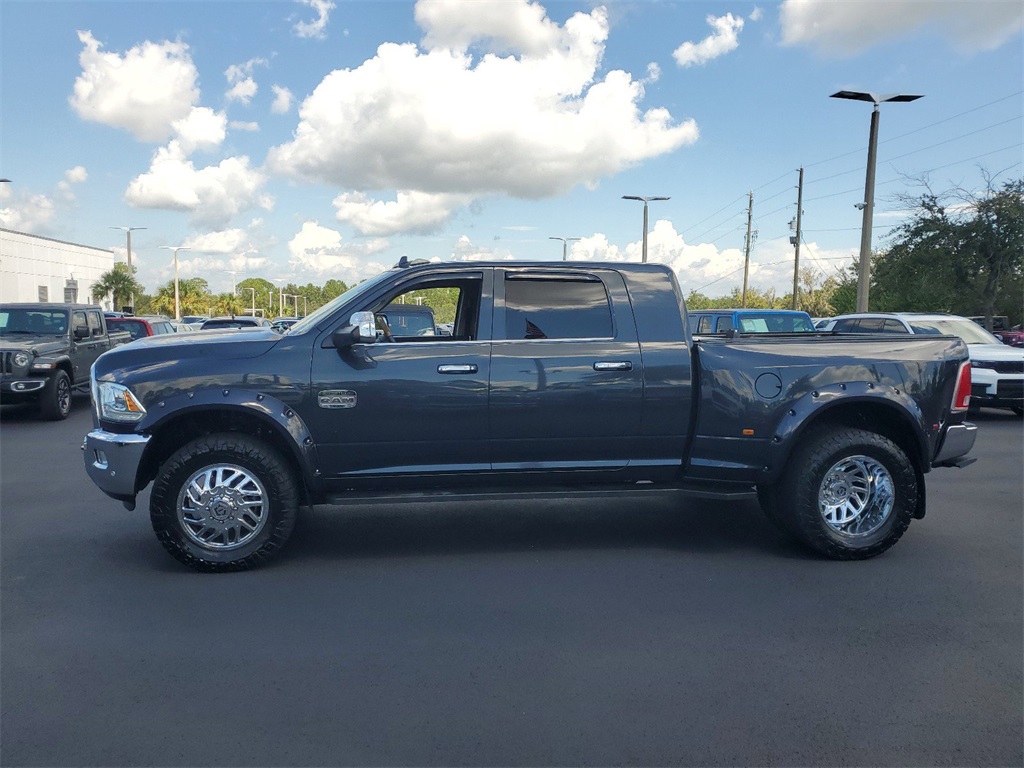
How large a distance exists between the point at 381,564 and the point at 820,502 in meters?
2.97

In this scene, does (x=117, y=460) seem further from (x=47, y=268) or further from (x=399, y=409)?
(x=47, y=268)

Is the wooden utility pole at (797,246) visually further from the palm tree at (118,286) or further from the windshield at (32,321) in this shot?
the palm tree at (118,286)

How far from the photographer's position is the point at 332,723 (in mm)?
3250

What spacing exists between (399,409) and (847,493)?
311cm

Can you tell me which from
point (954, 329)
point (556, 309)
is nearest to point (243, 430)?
point (556, 309)

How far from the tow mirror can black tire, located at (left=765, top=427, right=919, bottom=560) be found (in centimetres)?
297

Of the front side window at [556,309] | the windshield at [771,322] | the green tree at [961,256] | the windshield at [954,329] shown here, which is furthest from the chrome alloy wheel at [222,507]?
the green tree at [961,256]

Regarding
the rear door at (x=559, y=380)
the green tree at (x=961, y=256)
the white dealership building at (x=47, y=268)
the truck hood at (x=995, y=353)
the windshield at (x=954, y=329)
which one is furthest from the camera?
the white dealership building at (x=47, y=268)

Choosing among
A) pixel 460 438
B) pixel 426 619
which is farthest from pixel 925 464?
pixel 426 619

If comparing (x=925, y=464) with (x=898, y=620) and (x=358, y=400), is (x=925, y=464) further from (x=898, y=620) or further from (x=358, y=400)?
(x=358, y=400)

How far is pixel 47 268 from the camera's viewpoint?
198 feet

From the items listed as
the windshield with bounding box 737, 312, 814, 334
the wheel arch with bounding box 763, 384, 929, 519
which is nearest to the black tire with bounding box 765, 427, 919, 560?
the wheel arch with bounding box 763, 384, 929, 519

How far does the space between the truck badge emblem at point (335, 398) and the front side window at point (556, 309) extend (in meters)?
1.11

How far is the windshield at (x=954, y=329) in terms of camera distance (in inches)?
517
